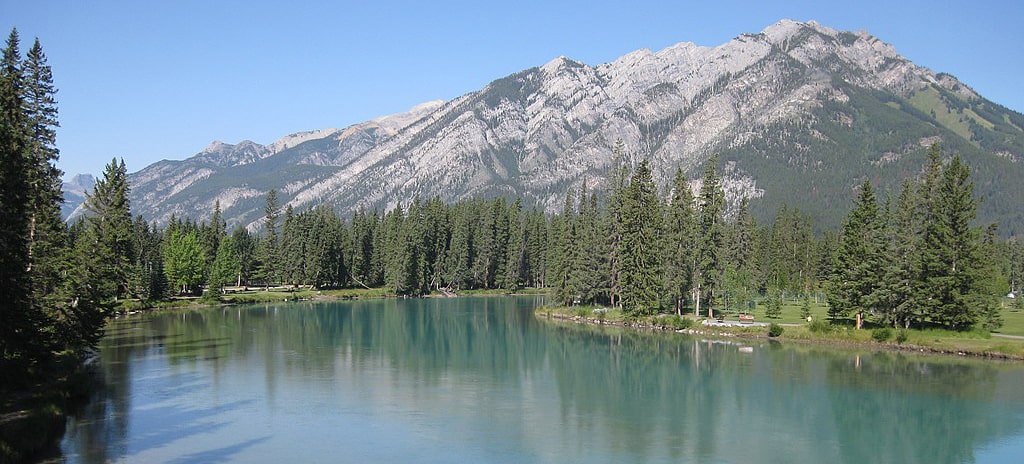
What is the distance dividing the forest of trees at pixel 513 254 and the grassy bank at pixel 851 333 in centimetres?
209

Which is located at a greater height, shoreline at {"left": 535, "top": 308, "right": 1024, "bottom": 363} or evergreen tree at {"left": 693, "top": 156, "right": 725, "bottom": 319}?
evergreen tree at {"left": 693, "top": 156, "right": 725, "bottom": 319}

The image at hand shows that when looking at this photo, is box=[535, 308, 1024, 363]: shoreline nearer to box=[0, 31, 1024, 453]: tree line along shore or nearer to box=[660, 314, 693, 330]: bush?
box=[660, 314, 693, 330]: bush

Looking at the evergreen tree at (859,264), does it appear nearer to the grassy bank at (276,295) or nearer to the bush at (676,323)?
the bush at (676,323)

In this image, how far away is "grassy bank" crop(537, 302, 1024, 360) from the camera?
5800 cm

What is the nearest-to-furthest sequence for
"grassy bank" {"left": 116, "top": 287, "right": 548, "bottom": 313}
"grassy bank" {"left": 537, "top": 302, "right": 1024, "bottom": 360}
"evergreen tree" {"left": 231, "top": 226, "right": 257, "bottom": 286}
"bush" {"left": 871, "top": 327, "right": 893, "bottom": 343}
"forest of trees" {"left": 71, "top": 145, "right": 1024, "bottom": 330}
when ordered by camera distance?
"grassy bank" {"left": 537, "top": 302, "right": 1024, "bottom": 360}, "bush" {"left": 871, "top": 327, "right": 893, "bottom": 343}, "forest of trees" {"left": 71, "top": 145, "right": 1024, "bottom": 330}, "grassy bank" {"left": 116, "top": 287, "right": 548, "bottom": 313}, "evergreen tree" {"left": 231, "top": 226, "right": 257, "bottom": 286}

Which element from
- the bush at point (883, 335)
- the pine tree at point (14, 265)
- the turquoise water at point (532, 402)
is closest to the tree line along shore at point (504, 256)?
the pine tree at point (14, 265)

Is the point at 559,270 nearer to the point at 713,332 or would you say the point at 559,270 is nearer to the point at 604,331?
the point at 604,331

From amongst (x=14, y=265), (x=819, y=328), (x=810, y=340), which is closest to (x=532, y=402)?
(x=14, y=265)

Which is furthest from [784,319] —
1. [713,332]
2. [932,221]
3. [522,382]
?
[522,382]

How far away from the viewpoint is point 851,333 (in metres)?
66.1

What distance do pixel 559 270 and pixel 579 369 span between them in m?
46.6

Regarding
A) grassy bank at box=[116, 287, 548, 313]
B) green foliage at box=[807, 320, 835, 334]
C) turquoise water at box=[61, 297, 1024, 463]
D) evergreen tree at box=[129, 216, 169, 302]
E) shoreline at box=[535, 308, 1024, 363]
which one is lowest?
turquoise water at box=[61, 297, 1024, 463]

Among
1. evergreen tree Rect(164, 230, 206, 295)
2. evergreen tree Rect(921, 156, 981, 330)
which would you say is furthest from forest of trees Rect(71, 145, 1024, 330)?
evergreen tree Rect(164, 230, 206, 295)

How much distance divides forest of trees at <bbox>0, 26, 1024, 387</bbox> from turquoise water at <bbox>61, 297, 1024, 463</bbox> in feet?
22.6
